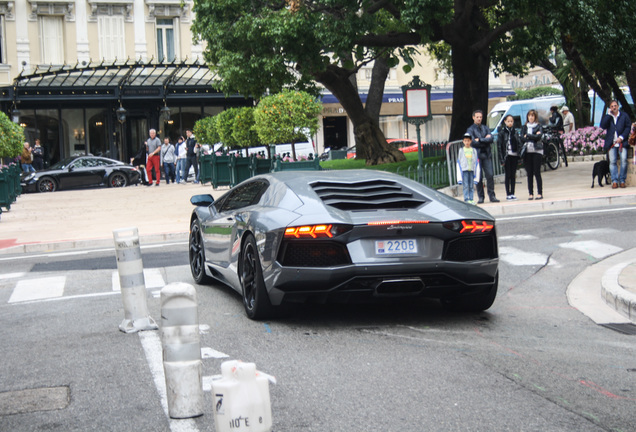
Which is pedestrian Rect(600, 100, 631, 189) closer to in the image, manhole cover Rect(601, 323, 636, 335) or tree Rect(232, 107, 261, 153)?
manhole cover Rect(601, 323, 636, 335)

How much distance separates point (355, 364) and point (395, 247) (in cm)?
128

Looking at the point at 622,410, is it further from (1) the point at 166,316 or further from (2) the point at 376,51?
(2) the point at 376,51

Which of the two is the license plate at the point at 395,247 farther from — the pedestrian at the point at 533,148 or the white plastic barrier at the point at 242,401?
the pedestrian at the point at 533,148

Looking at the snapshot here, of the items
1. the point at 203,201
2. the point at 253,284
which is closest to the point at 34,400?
the point at 253,284

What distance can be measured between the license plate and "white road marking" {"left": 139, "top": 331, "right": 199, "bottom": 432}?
185cm

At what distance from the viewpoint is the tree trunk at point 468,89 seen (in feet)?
77.2

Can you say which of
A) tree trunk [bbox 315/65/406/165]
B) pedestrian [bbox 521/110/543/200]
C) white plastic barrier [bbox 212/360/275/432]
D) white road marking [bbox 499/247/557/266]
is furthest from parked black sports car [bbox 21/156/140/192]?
white plastic barrier [bbox 212/360/275/432]

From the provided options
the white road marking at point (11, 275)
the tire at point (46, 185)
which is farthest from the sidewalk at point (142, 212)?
the tire at point (46, 185)

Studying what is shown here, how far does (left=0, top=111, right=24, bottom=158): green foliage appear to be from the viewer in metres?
24.7

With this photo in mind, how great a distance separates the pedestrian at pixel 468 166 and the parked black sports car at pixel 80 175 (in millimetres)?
19709

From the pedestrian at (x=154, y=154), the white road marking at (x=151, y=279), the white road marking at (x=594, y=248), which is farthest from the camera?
the pedestrian at (x=154, y=154)

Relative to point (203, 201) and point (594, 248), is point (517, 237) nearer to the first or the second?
point (594, 248)

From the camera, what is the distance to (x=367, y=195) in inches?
301

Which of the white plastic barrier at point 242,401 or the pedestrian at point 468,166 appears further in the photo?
the pedestrian at point 468,166
